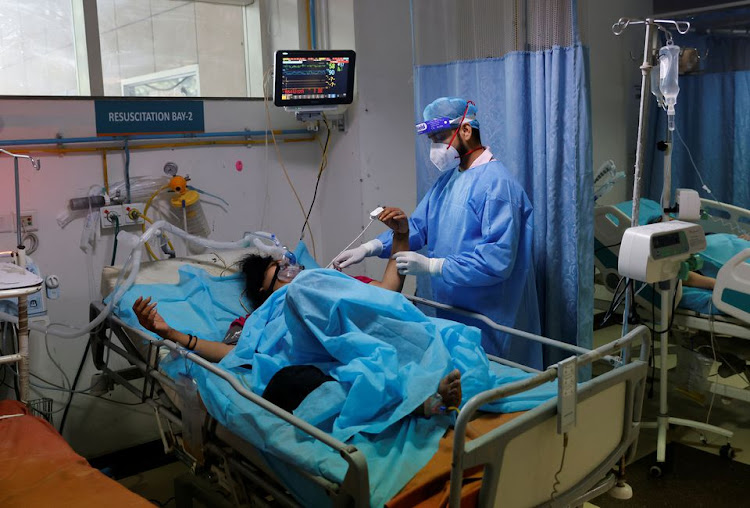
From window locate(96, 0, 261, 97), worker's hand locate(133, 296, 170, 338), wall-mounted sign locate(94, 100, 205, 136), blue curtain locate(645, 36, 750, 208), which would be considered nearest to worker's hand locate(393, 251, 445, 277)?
worker's hand locate(133, 296, 170, 338)

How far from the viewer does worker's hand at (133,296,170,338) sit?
8.48 ft

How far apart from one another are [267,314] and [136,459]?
1.35 meters

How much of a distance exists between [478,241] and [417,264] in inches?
10.4

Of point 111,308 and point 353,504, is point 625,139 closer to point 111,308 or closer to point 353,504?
point 111,308

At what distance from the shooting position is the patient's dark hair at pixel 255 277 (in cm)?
308

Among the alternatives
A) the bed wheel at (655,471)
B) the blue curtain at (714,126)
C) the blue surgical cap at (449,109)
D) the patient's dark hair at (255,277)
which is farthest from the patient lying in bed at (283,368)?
the blue curtain at (714,126)

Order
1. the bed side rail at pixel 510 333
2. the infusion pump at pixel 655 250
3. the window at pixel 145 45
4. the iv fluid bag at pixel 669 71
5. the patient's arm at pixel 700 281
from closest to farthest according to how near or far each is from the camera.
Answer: the bed side rail at pixel 510 333 < the infusion pump at pixel 655 250 < the iv fluid bag at pixel 669 71 < the patient's arm at pixel 700 281 < the window at pixel 145 45

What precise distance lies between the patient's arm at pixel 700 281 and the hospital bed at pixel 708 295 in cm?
3

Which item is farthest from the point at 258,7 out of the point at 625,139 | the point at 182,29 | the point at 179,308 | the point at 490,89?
the point at 625,139

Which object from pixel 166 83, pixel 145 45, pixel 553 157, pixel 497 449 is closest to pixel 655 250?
pixel 553 157

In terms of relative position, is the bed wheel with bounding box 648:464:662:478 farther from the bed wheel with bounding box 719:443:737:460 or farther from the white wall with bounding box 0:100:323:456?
the white wall with bounding box 0:100:323:456

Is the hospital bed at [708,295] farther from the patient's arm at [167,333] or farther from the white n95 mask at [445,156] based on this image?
the patient's arm at [167,333]

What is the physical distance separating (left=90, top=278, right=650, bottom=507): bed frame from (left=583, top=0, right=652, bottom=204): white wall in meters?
2.92

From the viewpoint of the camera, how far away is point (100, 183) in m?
3.34
